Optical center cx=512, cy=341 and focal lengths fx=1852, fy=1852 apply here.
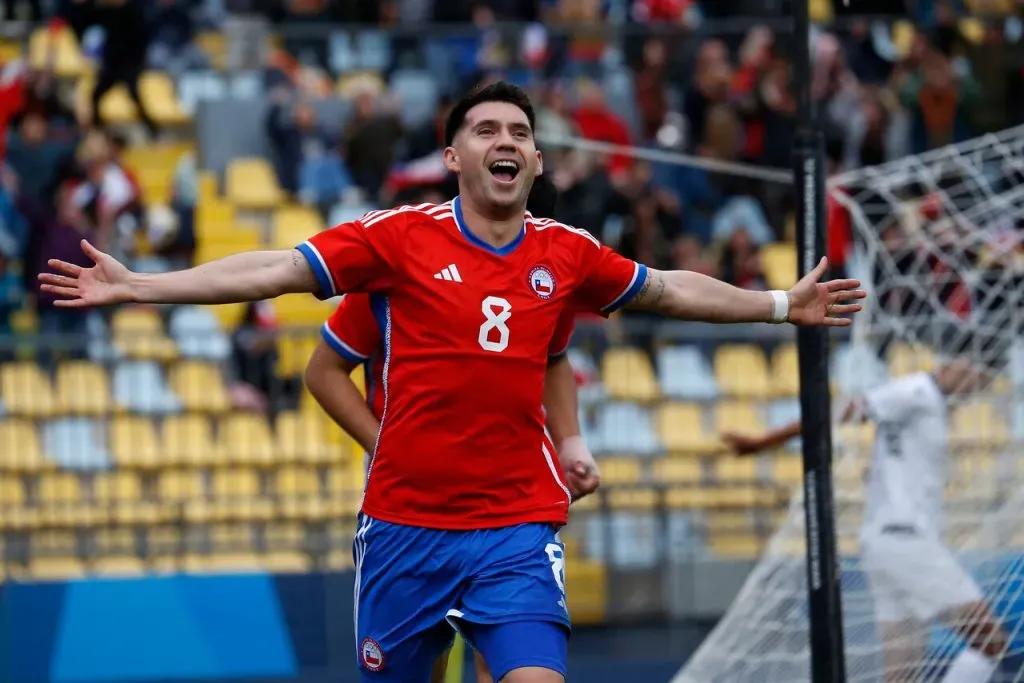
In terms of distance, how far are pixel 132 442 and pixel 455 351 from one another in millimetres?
6512

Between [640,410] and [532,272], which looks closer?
[532,272]

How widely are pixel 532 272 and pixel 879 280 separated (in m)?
5.47

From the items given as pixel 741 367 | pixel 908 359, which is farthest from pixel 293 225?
pixel 908 359

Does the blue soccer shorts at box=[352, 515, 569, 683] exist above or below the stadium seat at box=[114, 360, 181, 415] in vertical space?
below

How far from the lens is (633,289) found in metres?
6.03

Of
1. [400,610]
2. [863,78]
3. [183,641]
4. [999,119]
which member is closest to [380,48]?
[863,78]

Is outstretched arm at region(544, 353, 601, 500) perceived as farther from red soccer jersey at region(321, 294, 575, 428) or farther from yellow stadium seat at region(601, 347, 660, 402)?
yellow stadium seat at region(601, 347, 660, 402)

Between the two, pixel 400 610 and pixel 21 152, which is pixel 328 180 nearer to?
pixel 21 152

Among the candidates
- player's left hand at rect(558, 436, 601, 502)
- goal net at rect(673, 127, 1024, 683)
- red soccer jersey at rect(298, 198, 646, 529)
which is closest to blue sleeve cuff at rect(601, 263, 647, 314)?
red soccer jersey at rect(298, 198, 646, 529)

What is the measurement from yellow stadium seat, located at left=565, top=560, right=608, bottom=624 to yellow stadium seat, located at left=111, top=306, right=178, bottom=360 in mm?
2988

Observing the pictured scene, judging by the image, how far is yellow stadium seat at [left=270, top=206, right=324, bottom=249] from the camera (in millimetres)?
15180

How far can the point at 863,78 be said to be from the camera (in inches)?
703

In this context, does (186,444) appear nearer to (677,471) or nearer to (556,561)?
(677,471)

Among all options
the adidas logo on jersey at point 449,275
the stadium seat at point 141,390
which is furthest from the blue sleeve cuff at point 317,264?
the stadium seat at point 141,390
